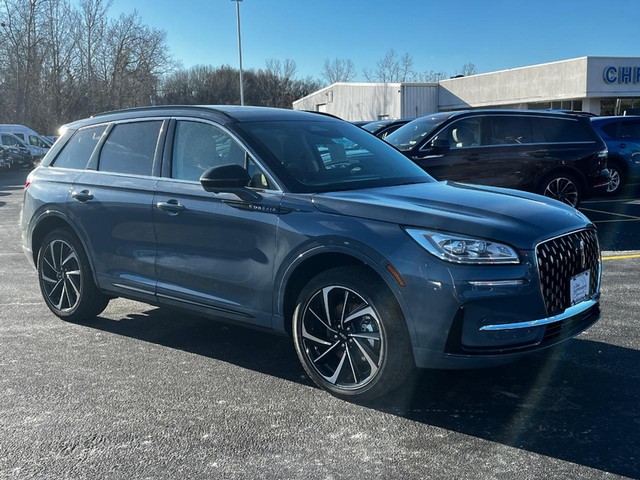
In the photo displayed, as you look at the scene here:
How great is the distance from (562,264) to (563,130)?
8.17 meters

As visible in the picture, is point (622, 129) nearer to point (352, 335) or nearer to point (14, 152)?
point (352, 335)

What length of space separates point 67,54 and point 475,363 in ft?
227

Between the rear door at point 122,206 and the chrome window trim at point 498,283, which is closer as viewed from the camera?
the chrome window trim at point 498,283

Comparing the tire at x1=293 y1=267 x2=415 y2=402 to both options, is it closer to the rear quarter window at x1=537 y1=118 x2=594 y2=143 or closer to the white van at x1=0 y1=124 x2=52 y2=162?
the rear quarter window at x1=537 y1=118 x2=594 y2=143

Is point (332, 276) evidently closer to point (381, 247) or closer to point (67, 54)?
point (381, 247)

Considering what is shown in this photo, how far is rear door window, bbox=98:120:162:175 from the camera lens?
5.05 metres

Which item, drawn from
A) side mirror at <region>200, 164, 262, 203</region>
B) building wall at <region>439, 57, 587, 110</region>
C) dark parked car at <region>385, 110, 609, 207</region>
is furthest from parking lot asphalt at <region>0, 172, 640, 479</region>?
building wall at <region>439, 57, 587, 110</region>

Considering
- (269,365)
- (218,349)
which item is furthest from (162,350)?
(269,365)

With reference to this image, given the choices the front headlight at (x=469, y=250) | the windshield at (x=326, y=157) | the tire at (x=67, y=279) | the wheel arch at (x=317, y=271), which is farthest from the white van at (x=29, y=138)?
the front headlight at (x=469, y=250)

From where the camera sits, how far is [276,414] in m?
3.77

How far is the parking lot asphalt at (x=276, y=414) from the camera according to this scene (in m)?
3.18

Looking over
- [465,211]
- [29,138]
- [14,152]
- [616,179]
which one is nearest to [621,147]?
[616,179]

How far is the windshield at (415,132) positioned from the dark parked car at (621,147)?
5.69 meters

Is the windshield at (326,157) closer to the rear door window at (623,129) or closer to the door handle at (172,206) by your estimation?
the door handle at (172,206)
